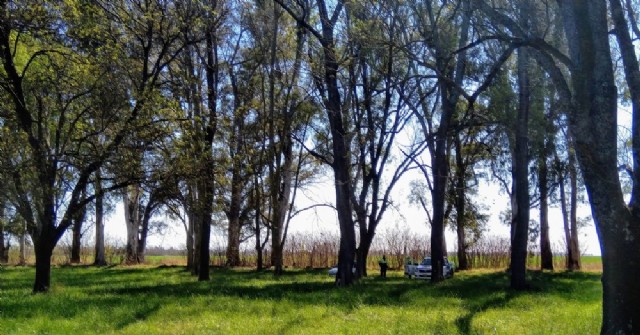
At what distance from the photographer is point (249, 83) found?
93.8 feet

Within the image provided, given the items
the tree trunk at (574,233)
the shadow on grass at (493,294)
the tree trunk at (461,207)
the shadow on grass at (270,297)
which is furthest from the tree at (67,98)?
the tree trunk at (574,233)

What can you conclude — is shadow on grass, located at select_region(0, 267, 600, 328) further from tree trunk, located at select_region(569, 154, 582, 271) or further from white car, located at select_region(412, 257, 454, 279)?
tree trunk, located at select_region(569, 154, 582, 271)

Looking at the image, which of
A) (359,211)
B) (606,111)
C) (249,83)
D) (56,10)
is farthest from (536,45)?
(249,83)

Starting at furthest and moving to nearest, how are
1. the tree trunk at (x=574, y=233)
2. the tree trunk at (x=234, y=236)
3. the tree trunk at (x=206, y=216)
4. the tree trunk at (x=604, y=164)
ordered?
the tree trunk at (x=234, y=236), the tree trunk at (x=574, y=233), the tree trunk at (x=206, y=216), the tree trunk at (x=604, y=164)

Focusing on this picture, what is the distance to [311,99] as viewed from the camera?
2448 centimetres

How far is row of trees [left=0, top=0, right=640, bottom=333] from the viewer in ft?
22.6

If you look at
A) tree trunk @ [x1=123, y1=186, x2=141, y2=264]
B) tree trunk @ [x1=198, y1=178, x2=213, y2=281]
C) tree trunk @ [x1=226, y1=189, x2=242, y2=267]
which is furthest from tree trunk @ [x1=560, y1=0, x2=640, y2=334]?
tree trunk @ [x1=123, y1=186, x2=141, y2=264]

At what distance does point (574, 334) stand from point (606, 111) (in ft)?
13.5

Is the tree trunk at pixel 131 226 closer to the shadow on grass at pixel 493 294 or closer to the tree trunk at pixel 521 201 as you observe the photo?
the shadow on grass at pixel 493 294

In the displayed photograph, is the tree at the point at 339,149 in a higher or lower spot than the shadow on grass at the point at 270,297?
higher

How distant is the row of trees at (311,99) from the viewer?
6.89 m

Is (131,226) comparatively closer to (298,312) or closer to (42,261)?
(42,261)

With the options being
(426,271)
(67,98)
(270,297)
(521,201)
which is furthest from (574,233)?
(67,98)

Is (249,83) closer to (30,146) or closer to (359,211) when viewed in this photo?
(359,211)
